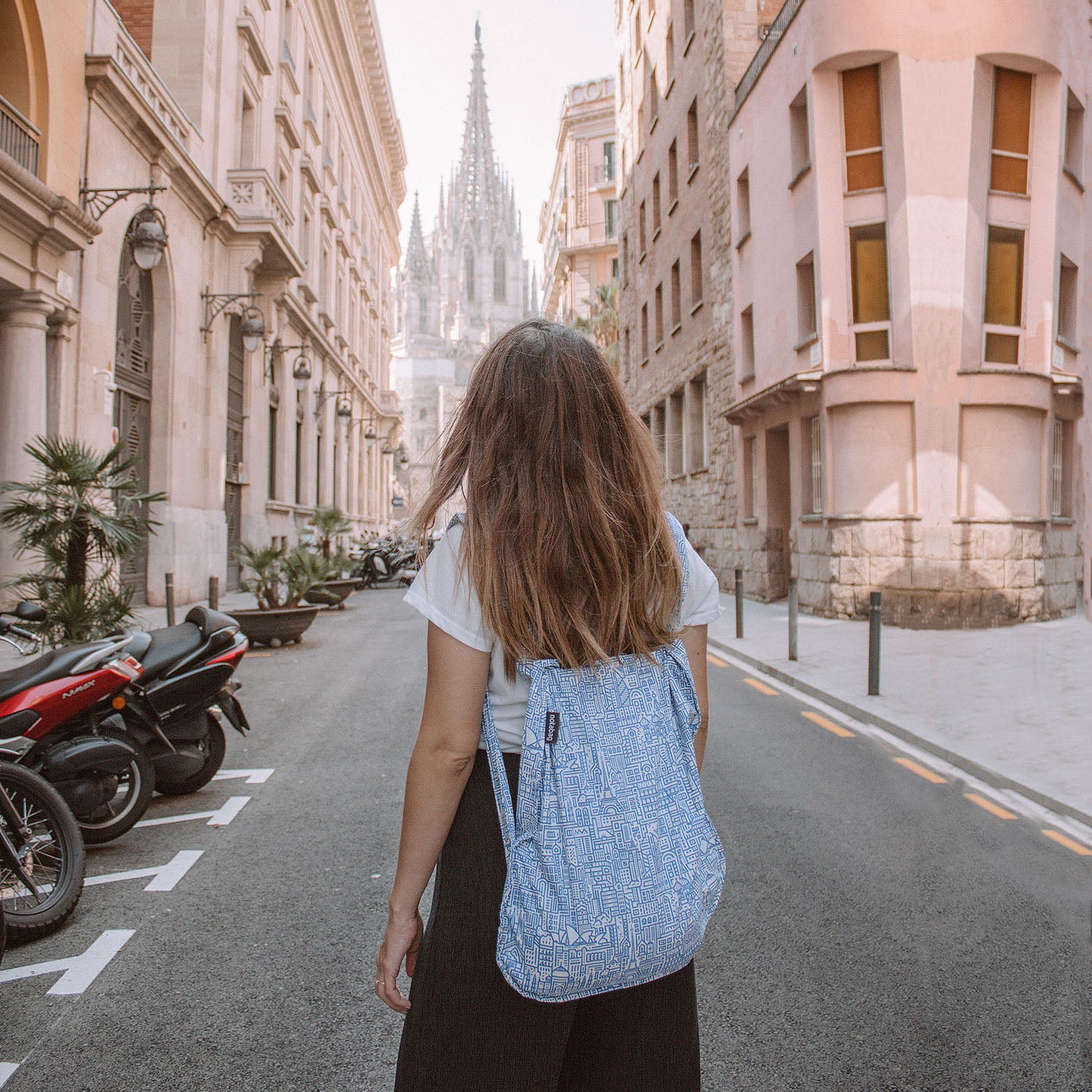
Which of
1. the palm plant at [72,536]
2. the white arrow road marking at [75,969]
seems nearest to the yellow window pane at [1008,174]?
the palm plant at [72,536]

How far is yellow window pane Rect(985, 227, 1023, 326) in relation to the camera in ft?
43.5

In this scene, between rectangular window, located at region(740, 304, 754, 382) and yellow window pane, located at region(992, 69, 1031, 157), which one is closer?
yellow window pane, located at region(992, 69, 1031, 157)

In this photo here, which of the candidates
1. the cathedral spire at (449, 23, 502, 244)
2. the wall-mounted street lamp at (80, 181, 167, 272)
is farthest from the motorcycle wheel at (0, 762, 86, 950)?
the cathedral spire at (449, 23, 502, 244)

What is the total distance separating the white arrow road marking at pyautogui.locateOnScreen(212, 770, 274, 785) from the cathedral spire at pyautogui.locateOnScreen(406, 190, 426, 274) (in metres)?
112

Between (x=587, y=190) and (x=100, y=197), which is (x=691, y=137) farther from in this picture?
(x=587, y=190)

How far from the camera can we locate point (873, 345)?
45.6ft

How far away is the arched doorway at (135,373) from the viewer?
50.1 ft

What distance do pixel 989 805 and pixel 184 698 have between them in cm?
433

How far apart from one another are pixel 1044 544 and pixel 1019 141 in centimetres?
589

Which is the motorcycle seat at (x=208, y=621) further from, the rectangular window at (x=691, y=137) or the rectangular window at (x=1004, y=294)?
the rectangular window at (x=691, y=137)

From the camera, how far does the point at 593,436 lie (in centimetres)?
Result: 152

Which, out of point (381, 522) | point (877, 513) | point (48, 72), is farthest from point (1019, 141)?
point (381, 522)

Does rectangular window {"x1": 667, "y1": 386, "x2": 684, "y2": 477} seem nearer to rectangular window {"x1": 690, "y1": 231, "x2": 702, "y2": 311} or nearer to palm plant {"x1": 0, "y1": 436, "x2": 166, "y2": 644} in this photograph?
rectangular window {"x1": 690, "y1": 231, "x2": 702, "y2": 311}

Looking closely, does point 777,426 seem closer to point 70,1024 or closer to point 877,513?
point 877,513
